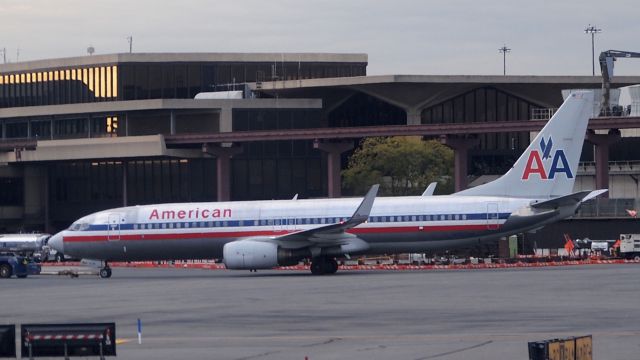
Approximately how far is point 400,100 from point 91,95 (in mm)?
27613

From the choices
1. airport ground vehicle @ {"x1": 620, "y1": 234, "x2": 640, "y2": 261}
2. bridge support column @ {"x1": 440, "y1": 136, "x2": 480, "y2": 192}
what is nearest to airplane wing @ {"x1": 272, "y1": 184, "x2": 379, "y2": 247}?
airport ground vehicle @ {"x1": 620, "y1": 234, "x2": 640, "y2": 261}

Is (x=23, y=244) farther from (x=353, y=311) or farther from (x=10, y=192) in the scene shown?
(x=353, y=311)

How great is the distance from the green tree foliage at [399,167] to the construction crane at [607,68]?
46.2ft

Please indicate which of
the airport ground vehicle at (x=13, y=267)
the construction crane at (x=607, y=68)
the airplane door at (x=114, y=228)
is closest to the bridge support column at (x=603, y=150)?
the construction crane at (x=607, y=68)

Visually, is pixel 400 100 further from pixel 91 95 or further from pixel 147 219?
pixel 147 219

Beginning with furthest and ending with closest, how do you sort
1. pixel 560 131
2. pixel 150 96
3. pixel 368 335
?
pixel 150 96 < pixel 560 131 < pixel 368 335

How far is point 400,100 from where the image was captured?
109 meters

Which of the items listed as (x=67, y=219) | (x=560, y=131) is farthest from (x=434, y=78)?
(x=560, y=131)

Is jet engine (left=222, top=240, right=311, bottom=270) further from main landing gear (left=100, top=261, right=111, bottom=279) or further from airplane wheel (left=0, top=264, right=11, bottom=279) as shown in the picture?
airplane wheel (left=0, top=264, right=11, bottom=279)

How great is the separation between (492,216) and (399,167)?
148 feet

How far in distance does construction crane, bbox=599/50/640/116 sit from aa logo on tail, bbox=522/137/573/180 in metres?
37.5

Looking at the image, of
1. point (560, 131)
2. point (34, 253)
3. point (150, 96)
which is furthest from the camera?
point (150, 96)

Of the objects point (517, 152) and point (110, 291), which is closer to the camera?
point (110, 291)

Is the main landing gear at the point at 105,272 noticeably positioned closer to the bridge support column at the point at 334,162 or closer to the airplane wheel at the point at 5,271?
the airplane wheel at the point at 5,271
